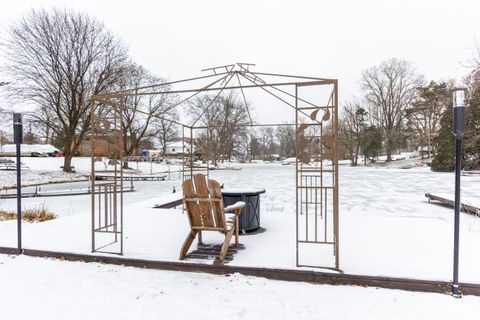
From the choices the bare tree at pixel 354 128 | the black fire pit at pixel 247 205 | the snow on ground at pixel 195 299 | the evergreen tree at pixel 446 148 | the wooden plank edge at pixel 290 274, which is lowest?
the snow on ground at pixel 195 299

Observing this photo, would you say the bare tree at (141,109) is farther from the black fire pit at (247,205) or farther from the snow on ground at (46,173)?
the black fire pit at (247,205)

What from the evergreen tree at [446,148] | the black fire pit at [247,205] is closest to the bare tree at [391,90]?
the evergreen tree at [446,148]

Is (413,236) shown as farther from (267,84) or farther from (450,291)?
(267,84)

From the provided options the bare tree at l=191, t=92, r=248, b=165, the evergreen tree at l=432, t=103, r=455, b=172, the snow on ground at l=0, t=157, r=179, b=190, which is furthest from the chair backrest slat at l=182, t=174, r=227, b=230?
the evergreen tree at l=432, t=103, r=455, b=172

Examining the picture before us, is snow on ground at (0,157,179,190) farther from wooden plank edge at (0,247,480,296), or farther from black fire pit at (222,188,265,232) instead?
black fire pit at (222,188,265,232)

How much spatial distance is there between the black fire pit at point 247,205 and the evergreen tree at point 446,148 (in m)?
25.7

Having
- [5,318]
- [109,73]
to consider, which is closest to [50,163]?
[109,73]

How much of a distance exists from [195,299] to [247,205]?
7.73ft

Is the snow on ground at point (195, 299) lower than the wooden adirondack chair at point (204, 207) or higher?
lower

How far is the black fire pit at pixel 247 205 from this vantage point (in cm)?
509

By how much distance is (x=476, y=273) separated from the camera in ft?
10.8

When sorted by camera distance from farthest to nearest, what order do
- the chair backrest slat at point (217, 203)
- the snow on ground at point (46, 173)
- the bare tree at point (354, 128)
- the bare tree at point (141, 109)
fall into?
Answer: the bare tree at point (354, 128)
the bare tree at point (141, 109)
the snow on ground at point (46, 173)
the chair backrest slat at point (217, 203)

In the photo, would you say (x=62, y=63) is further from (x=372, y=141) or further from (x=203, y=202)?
(x=372, y=141)

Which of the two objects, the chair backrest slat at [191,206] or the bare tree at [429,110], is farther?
the bare tree at [429,110]
